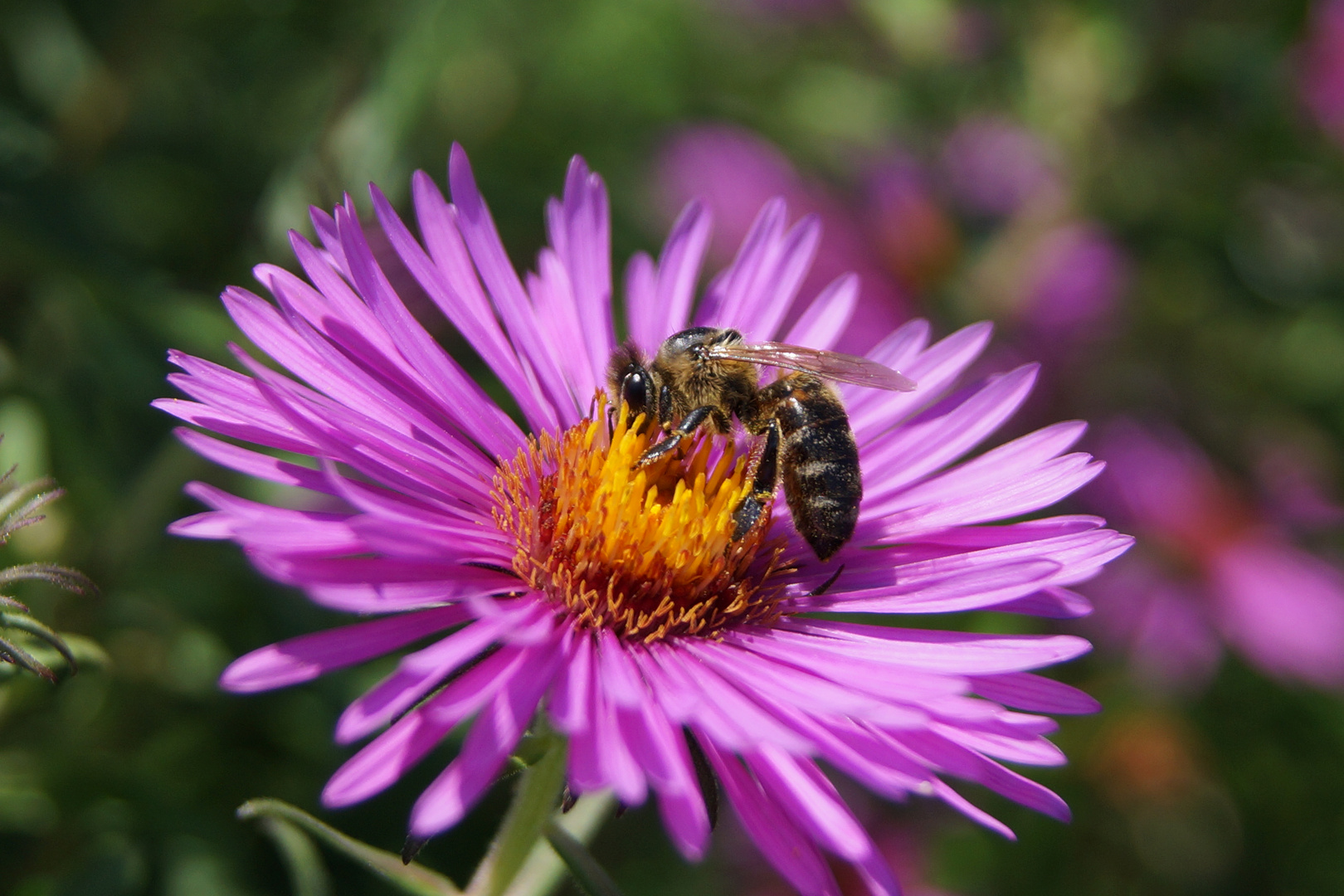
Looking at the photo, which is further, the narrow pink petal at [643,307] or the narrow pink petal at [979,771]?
the narrow pink petal at [643,307]

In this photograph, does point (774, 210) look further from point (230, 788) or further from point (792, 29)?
point (792, 29)

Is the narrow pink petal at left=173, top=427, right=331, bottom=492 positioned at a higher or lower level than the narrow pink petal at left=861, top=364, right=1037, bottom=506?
lower

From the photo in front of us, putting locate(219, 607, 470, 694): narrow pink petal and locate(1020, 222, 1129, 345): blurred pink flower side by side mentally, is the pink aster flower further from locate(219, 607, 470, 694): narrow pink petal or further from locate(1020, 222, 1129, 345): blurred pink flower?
locate(1020, 222, 1129, 345): blurred pink flower

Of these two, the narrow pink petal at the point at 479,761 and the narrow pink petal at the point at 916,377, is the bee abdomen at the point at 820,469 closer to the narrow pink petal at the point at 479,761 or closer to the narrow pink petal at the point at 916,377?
the narrow pink petal at the point at 916,377

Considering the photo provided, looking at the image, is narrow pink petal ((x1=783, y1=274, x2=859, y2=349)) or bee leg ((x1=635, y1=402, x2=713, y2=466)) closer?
bee leg ((x1=635, y1=402, x2=713, y2=466))

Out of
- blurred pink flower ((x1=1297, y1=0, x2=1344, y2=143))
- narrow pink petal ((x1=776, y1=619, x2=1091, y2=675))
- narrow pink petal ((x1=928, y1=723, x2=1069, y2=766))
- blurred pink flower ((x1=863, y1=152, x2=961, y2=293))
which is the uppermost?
blurred pink flower ((x1=1297, y1=0, x2=1344, y2=143))

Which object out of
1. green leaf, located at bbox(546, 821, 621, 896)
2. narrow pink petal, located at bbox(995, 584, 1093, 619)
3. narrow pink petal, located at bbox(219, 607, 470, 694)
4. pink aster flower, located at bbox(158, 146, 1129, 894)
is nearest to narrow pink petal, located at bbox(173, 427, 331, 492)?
pink aster flower, located at bbox(158, 146, 1129, 894)

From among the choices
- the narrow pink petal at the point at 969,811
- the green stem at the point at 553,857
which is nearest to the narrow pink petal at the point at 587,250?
the green stem at the point at 553,857
